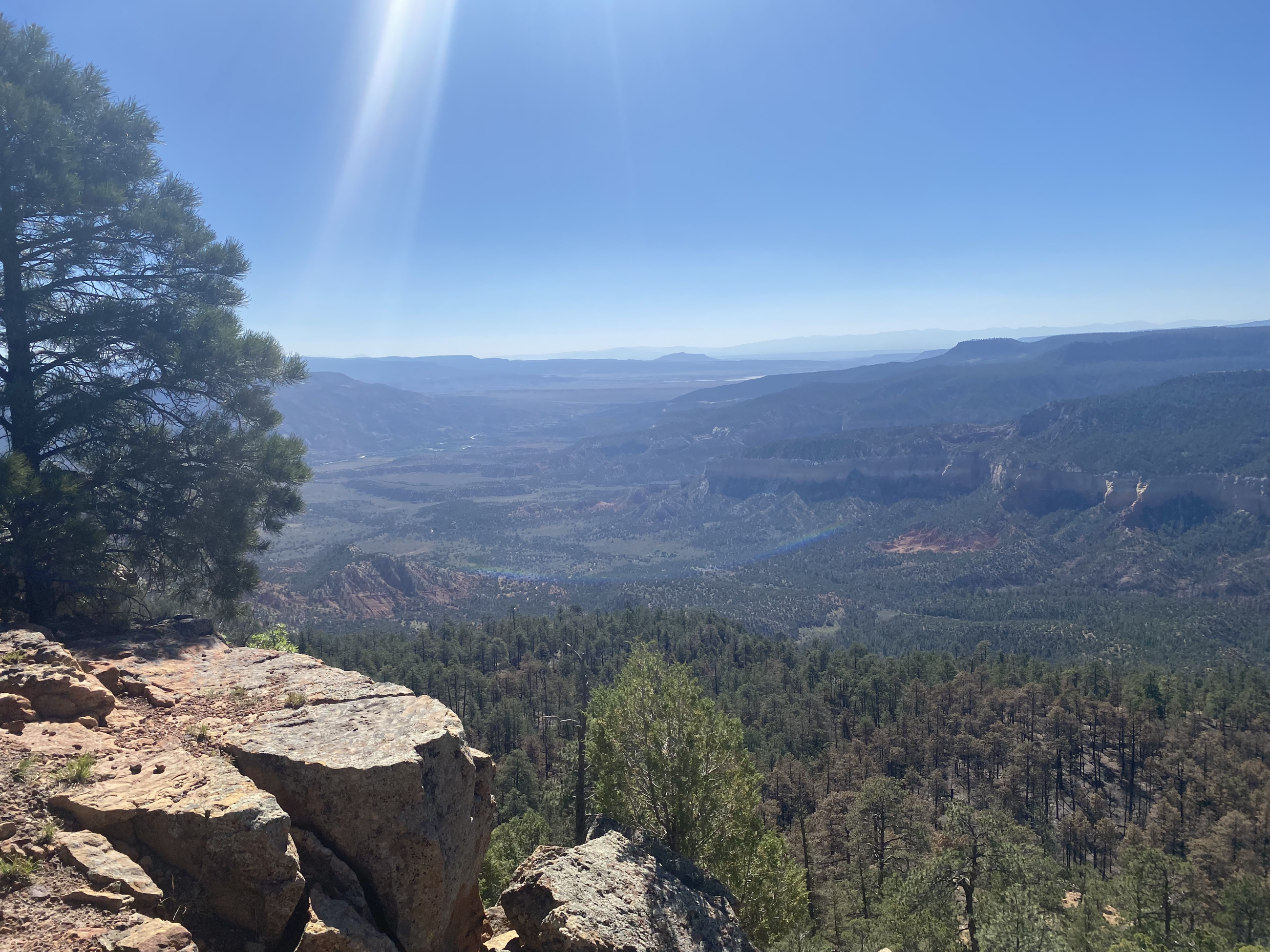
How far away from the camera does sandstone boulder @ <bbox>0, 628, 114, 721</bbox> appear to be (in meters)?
9.79

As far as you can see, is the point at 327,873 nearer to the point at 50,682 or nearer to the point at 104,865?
the point at 104,865

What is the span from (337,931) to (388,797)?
5.10 feet

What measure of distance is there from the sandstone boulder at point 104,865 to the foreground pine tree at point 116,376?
7.79 m

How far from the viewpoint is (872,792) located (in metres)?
38.5

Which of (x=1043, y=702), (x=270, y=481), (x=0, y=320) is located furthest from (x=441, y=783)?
(x=1043, y=702)

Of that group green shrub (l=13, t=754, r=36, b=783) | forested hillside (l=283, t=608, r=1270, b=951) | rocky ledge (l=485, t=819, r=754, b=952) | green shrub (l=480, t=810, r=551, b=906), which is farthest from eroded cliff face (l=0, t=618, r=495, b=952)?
forested hillside (l=283, t=608, r=1270, b=951)

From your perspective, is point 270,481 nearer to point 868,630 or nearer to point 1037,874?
point 1037,874

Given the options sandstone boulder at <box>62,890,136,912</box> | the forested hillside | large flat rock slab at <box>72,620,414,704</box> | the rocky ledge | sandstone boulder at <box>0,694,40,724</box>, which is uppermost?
sandstone boulder at <box>0,694,40,724</box>

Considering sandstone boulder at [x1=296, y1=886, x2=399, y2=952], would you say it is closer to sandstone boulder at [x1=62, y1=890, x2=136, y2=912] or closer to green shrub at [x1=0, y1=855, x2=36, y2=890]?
sandstone boulder at [x1=62, y1=890, x2=136, y2=912]

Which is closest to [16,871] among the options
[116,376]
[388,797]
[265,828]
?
[265,828]

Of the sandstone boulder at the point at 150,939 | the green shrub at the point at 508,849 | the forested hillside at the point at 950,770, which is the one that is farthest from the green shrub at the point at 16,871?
the forested hillside at the point at 950,770

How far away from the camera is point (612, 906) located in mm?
11359

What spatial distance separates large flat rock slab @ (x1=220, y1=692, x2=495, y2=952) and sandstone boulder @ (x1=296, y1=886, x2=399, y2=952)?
591 mm

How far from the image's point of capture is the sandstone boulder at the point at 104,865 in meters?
7.34
